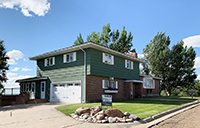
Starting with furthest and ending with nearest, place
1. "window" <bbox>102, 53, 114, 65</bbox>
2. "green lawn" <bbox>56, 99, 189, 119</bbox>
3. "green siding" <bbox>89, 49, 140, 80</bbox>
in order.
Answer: "window" <bbox>102, 53, 114, 65</bbox> < "green siding" <bbox>89, 49, 140, 80</bbox> < "green lawn" <bbox>56, 99, 189, 119</bbox>

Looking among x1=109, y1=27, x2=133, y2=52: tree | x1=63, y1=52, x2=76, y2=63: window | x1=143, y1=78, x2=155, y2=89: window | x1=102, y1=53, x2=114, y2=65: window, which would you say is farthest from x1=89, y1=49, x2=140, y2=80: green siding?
x1=109, y1=27, x2=133, y2=52: tree

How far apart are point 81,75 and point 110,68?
372 centimetres

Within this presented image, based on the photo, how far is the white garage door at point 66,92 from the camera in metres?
17.5

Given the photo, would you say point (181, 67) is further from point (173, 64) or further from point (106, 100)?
point (106, 100)

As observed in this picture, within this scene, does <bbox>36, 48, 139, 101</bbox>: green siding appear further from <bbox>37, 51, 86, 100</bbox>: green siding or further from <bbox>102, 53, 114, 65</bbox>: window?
<bbox>102, 53, 114, 65</bbox>: window

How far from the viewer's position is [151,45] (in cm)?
4059

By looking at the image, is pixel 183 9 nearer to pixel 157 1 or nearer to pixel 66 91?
pixel 157 1

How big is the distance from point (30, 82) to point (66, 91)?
730 cm

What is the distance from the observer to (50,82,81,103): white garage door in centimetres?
1748

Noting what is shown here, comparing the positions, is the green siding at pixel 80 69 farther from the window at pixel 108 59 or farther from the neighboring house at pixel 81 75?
the window at pixel 108 59

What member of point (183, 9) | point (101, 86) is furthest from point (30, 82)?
point (183, 9)

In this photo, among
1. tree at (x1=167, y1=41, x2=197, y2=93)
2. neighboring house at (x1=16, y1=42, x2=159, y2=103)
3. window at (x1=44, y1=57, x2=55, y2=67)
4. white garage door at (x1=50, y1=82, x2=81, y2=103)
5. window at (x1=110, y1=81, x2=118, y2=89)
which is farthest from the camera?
tree at (x1=167, y1=41, x2=197, y2=93)

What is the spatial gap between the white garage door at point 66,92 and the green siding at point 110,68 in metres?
2.36

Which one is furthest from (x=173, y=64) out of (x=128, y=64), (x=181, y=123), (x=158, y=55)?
(x=181, y=123)
